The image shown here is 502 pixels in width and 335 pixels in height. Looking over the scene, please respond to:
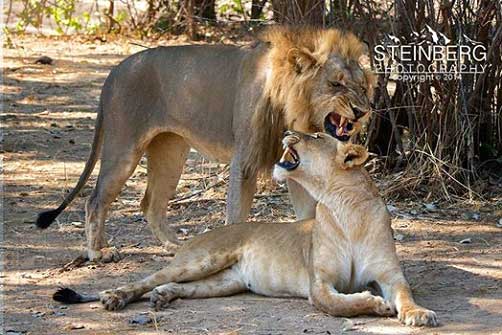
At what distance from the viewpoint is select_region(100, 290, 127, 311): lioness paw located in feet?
15.4

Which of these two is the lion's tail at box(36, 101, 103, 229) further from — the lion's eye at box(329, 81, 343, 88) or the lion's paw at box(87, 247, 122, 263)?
the lion's eye at box(329, 81, 343, 88)

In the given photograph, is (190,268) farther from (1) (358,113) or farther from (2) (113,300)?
(1) (358,113)

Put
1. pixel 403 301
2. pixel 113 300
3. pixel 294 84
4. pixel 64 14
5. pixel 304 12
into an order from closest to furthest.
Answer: pixel 403 301 → pixel 113 300 → pixel 294 84 → pixel 304 12 → pixel 64 14

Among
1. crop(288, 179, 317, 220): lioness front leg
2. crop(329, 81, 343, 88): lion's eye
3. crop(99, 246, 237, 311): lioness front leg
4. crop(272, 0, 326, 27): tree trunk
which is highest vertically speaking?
crop(272, 0, 326, 27): tree trunk

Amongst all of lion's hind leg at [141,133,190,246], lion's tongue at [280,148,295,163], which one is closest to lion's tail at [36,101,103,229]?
lion's hind leg at [141,133,190,246]

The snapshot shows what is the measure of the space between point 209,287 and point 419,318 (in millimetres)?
1045

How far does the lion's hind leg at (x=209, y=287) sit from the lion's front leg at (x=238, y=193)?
57 cm

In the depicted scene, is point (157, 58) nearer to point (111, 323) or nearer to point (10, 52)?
point (111, 323)

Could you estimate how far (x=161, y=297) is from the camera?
4.73 metres

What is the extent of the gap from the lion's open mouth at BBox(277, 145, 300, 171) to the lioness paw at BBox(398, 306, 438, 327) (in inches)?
30.1

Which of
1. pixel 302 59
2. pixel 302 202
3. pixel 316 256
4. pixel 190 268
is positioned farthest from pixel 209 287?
pixel 302 59

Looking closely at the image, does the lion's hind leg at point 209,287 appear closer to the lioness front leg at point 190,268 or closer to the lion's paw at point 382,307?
the lioness front leg at point 190,268

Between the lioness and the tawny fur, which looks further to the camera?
the tawny fur

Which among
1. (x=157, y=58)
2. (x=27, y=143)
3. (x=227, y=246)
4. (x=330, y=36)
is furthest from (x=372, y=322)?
(x=27, y=143)
